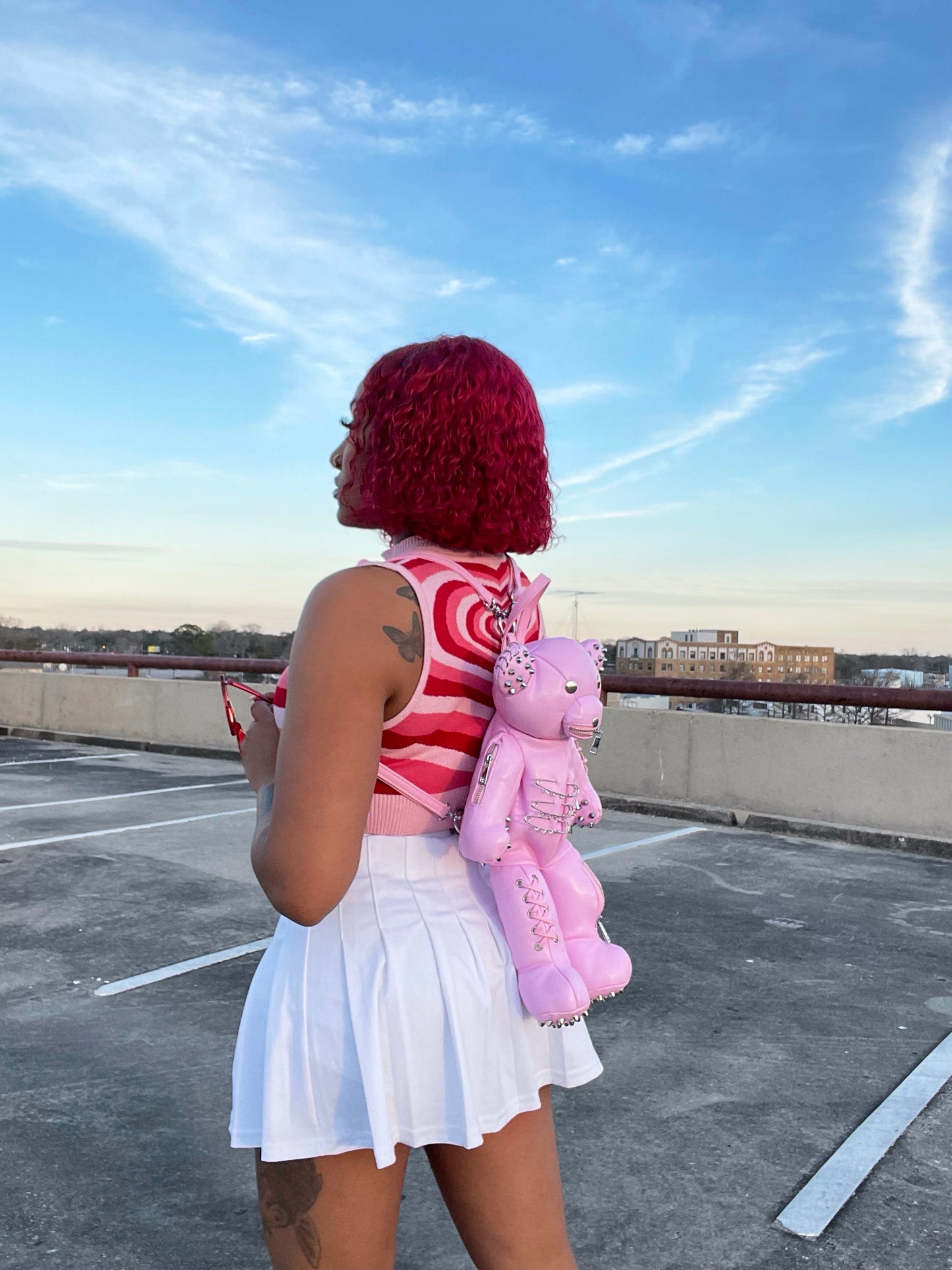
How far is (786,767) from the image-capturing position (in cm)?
873

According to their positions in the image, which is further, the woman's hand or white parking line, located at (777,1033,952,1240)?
white parking line, located at (777,1033,952,1240)

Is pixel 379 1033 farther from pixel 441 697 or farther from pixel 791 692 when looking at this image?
pixel 791 692

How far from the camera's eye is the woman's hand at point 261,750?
5.28 ft

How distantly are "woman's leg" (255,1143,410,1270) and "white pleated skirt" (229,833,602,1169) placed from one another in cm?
4

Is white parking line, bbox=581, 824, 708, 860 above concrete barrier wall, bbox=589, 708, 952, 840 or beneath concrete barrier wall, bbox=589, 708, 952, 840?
beneath

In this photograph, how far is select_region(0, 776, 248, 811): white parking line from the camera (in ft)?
29.5

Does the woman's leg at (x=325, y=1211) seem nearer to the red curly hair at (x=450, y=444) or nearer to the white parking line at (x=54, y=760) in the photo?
the red curly hair at (x=450, y=444)

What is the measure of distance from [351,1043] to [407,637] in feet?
1.77

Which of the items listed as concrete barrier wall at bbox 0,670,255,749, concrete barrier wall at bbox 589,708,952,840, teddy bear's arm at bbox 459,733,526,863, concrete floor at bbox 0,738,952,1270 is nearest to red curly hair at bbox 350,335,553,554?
teddy bear's arm at bbox 459,733,526,863

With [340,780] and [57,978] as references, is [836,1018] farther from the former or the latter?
[340,780]

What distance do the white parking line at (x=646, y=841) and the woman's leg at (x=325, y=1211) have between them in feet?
19.0

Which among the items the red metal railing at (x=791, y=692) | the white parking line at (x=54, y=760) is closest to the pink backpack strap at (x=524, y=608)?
the red metal railing at (x=791, y=692)

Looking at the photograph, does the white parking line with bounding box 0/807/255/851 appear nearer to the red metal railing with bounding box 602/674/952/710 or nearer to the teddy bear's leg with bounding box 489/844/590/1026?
the red metal railing with bounding box 602/674/952/710

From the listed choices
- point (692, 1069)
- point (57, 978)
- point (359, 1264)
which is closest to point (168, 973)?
point (57, 978)
